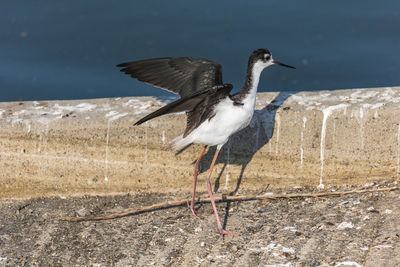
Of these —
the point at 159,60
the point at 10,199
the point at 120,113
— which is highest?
the point at 159,60

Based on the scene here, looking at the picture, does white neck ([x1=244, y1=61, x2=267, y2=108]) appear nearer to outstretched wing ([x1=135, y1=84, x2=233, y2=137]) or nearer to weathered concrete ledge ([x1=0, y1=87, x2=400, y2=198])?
outstretched wing ([x1=135, y1=84, x2=233, y2=137])

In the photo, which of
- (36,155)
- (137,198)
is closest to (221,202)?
(137,198)

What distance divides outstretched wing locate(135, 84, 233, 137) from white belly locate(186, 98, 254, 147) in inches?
2.2

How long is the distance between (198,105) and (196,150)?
1.14 meters

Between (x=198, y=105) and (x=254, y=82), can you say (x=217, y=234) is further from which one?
(x=254, y=82)

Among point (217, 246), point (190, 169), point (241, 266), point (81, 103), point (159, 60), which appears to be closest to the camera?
point (241, 266)

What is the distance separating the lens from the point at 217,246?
4.77m

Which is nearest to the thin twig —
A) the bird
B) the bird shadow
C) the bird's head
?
the bird

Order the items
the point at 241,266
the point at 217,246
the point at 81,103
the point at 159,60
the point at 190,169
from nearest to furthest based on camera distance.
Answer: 1. the point at 241,266
2. the point at 217,246
3. the point at 159,60
4. the point at 190,169
5. the point at 81,103

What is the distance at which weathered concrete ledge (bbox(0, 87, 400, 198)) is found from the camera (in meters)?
5.98

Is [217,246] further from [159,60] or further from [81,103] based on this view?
[81,103]

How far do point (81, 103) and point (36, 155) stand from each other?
0.89 metres

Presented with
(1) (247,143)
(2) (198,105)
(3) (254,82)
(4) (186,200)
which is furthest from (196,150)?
(3) (254,82)

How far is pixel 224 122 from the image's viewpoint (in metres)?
5.09
